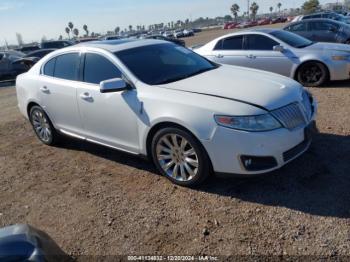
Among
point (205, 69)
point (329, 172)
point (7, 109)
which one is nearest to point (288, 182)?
point (329, 172)

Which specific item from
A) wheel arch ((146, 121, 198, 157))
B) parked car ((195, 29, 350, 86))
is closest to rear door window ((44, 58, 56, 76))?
wheel arch ((146, 121, 198, 157))

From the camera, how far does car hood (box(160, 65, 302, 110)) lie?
383 centimetres

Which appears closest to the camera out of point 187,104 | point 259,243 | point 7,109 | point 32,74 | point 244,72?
point 259,243

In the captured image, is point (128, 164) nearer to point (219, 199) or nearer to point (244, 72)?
point (219, 199)

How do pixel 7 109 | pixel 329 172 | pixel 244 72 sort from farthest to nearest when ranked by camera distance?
pixel 7 109 → pixel 244 72 → pixel 329 172

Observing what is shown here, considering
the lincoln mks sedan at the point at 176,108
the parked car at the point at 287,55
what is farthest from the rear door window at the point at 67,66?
the parked car at the point at 287,55

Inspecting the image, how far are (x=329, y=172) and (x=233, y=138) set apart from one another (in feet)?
4.52

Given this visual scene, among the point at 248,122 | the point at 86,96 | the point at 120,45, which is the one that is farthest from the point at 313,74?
the point at 86,96

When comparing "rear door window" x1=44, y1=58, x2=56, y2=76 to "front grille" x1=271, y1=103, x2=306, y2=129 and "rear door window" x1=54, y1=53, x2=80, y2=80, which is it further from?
"front grille" x1=271, y1=103, x2=306, y2=129

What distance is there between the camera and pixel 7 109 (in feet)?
32.7

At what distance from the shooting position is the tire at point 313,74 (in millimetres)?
8062

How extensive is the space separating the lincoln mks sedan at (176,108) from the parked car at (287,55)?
3718mm

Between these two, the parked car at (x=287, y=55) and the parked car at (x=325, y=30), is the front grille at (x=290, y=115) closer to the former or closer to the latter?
the parked car at (x=287, y=55)

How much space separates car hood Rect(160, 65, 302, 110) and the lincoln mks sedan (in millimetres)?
11
